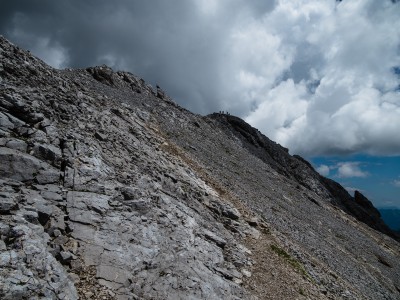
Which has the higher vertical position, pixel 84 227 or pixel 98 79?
pixel 98 79

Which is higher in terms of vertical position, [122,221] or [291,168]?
[291,168]

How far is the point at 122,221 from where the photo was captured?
1575 centimetres

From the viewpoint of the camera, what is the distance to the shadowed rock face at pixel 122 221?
12.0 metres

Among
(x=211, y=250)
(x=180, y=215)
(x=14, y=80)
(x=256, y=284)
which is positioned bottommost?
(x=256, y=284)

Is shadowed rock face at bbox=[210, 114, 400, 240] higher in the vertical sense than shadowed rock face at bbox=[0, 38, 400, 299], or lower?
higher

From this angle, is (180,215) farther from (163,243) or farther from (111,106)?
(111,106)

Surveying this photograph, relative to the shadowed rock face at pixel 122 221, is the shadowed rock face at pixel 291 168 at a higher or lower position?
higher

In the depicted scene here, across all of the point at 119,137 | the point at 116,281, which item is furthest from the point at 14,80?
the point at 116,281

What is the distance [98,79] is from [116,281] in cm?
4371

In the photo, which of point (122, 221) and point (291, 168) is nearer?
point (122, 221)

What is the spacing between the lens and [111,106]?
30031 millimetres

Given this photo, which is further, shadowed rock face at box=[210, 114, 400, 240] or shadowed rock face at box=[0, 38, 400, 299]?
shadowed rock face at box=[210, 114, 400, 240]

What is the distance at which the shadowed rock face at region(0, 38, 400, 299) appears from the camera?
1202 centimetres

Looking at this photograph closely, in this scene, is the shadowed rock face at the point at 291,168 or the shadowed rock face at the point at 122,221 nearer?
the shadowed rock face at the point at 122,221
